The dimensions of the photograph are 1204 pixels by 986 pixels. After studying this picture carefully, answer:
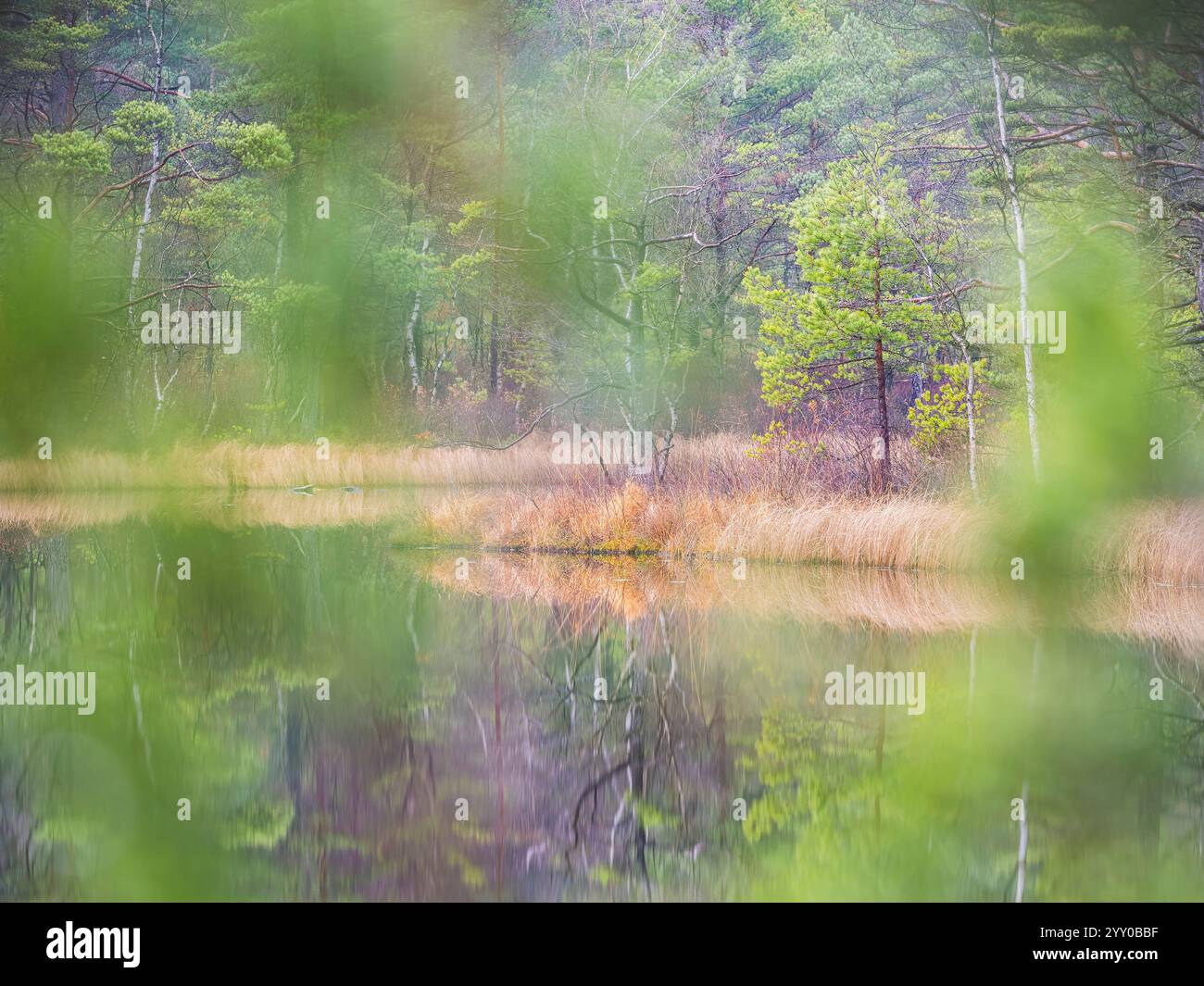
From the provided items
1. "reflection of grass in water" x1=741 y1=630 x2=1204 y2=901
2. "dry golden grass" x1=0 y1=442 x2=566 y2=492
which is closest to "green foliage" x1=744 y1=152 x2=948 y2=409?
"dry golden grass" x1=0 y1=442 x2=566 y2=492

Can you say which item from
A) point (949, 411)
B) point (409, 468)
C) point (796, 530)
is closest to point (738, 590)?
point (796, 530)

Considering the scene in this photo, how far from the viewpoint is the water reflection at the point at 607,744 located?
6.39m

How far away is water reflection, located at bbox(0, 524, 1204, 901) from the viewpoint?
6387 mm

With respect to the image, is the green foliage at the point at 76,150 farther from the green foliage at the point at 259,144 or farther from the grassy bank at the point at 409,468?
the grassy bank at the point at 409,468

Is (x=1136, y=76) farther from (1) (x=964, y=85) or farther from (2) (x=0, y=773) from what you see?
(2) (x=0, y=773)

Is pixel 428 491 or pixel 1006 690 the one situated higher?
pixel 428 491

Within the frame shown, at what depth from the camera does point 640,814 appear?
7.06m

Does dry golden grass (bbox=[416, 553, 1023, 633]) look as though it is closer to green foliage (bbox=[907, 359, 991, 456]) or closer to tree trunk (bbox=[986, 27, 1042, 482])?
tree trunk (bbox=[986, 27, 1042, 482])

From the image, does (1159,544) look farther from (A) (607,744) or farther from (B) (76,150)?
(B) (76,150)

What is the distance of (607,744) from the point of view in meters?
8.30

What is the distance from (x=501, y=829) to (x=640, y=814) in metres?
0.68

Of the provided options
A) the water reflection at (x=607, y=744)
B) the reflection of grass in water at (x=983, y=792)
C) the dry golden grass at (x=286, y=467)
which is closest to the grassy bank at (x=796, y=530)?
the water reflection at (x=607, y=744)
